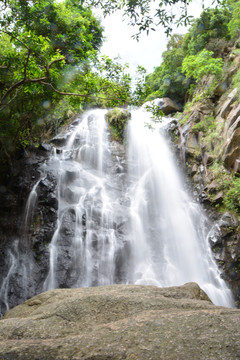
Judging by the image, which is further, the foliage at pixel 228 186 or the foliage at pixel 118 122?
the foliage at pixel 118 122

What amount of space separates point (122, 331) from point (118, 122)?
17318mm

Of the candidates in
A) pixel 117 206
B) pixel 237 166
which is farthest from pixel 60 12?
pixel 237 166

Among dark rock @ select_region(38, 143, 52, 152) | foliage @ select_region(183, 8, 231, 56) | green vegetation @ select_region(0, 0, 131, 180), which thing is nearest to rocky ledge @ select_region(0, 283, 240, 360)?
green vegetation @ select_region(0, 0, 131, 180)

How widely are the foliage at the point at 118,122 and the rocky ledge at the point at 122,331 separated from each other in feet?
51.3

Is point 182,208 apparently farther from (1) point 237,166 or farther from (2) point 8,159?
(2) point 8,159

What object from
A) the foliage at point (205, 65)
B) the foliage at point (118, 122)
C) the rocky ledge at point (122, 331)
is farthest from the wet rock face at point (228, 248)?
the foliage at point (118, 122)

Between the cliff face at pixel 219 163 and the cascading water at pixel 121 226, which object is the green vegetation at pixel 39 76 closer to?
the cascading water at pixel 121 226

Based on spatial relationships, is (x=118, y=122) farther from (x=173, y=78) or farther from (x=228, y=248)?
(x=228, y=248)

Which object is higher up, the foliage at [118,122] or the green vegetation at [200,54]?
the green vegetation at [200,54]

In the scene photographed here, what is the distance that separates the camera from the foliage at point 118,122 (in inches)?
712

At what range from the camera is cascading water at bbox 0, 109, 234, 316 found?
9.34 meters

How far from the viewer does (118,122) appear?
731 inches

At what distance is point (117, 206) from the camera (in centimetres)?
1209

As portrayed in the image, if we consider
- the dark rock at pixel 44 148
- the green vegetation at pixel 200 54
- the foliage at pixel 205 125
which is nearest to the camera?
the dark rock at pixel 44 148
